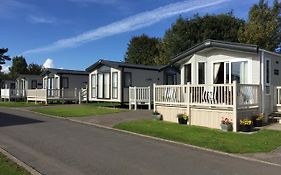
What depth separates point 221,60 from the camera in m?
19.6

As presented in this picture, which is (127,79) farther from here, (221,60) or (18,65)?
(18,65)

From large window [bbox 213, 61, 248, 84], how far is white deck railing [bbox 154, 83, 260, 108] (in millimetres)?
1505

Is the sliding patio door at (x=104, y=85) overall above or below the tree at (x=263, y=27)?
below

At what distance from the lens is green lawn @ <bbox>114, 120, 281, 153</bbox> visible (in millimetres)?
11532

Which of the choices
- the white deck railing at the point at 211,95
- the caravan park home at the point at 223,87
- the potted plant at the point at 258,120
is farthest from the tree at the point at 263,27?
the potted plant at the point at 258,120

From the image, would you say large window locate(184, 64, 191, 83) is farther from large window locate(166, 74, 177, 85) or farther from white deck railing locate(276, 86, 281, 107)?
large window locate(166, 74, 177, 85)

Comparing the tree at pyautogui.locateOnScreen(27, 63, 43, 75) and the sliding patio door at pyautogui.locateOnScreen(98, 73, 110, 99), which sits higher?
the tree at pyautogui.locateOnScreen(27, 63, 43, 75)

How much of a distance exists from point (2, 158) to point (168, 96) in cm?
1089

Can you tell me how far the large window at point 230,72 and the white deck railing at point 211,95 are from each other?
59.3 inches

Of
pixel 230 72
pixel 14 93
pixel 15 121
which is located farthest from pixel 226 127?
pixel 14 93

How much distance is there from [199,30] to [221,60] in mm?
26624

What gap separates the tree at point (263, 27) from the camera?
33.6 m

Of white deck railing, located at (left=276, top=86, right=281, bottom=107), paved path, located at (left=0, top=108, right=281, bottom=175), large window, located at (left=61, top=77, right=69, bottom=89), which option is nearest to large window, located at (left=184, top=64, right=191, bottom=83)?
white deck railing, located at (left=276, top=86, right=281, bottom=107)

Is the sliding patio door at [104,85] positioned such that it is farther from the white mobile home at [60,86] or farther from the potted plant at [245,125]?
the potted plant at [245,125]
